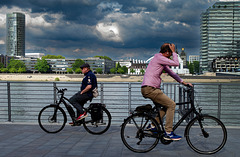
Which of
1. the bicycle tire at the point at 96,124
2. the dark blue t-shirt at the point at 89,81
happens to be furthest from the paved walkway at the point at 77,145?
the dark blue t-shirt at the point at 89,81

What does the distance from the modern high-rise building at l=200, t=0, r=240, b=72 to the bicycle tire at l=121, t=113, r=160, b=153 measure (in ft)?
558

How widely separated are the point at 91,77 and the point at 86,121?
111 centimetres

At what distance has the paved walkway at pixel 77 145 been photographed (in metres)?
5.40

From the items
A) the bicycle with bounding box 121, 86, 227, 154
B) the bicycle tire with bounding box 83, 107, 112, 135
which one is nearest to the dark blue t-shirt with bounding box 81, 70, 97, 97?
the bicycle tire with bounding box 83, 107, 112, 135

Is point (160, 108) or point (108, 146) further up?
point (160, 108)

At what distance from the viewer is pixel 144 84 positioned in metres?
5.47

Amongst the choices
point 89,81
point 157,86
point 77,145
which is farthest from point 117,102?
point 157,86

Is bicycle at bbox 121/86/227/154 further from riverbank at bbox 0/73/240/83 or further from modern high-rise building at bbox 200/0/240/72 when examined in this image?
modern high-rise building at bbox 200/0/240/72

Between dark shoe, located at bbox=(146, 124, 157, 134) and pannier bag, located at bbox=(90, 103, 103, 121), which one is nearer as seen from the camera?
dark shoe, located at bbox=(146, 124, 157, 134)

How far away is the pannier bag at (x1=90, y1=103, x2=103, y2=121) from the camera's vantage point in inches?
283

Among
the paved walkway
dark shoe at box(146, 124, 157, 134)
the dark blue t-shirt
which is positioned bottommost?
the paved walkway

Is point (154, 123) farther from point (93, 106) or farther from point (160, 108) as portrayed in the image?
point (93, 106)

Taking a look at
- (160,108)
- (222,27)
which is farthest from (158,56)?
(222,27)

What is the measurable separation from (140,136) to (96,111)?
199cm
